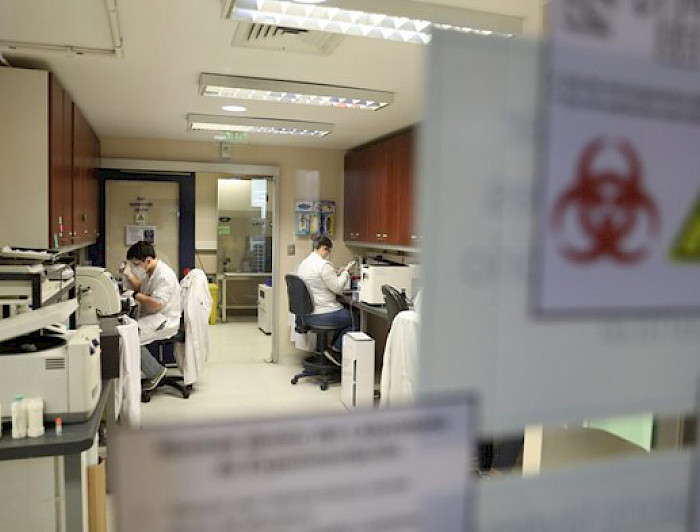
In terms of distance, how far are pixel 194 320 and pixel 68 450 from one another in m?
2.96

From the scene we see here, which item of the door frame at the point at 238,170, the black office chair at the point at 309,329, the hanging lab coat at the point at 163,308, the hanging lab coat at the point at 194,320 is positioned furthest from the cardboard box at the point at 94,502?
the door frame at the point at 238,170

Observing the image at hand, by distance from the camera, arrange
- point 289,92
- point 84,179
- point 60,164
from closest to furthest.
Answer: point 60,164
point 289,92
point 84,179

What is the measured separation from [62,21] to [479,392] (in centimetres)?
262

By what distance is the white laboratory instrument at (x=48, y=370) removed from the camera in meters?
2.05

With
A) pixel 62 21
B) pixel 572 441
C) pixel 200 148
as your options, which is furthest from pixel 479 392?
pixel 200 148

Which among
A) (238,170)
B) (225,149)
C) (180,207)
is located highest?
(225,149)

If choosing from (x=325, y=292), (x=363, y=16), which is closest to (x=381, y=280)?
(x=325, y=292)

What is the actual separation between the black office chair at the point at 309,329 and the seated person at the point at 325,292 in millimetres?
58

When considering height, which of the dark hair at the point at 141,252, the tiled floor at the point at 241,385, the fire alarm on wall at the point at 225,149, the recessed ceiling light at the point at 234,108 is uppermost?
the recessed ceiling light at the point at 234,108

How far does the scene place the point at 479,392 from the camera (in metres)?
0.47

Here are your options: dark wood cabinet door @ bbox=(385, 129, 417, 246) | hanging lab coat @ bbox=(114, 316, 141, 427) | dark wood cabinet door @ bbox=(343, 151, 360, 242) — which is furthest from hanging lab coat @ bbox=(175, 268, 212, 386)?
dark wood cabinet door @ bbox=(343, 151, 360, 242)

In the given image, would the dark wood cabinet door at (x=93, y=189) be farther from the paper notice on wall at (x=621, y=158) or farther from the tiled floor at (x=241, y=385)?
the paper notice on wall at (x=621, y=158)

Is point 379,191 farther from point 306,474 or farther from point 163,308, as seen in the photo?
point 306,474

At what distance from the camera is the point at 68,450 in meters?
1.99
